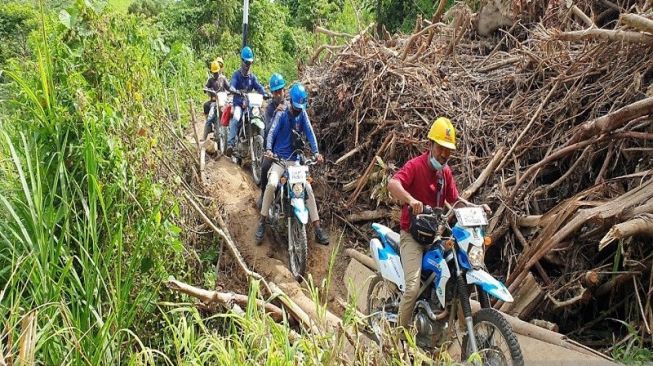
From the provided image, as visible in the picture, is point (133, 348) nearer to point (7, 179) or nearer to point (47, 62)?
point (7, 179)

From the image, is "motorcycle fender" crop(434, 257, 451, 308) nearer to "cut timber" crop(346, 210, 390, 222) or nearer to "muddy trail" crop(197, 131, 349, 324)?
"muddy trail" crop(197, 131, 349, 324)

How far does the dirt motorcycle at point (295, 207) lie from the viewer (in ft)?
23.5

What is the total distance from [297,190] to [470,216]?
10.2 ft

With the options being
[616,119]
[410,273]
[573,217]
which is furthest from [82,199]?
[616,119]

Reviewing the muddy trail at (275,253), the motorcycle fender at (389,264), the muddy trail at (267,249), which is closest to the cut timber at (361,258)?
the muddy trail at (275,253)

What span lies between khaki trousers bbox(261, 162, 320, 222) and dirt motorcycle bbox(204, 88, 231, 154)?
293cm

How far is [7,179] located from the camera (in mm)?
4734

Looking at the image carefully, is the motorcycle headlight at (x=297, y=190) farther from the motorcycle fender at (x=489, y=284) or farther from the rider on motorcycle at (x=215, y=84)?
the rider on motorcycle at (x=215, y=84)

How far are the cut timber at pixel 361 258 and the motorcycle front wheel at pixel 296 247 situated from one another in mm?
631

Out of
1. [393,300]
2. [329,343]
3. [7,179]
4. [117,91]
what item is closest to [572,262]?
[393,300]

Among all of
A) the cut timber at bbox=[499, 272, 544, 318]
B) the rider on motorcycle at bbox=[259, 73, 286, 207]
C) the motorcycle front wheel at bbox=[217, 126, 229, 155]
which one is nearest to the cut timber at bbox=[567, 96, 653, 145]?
the cut timber at bbox=[499, 272, 544, 318]

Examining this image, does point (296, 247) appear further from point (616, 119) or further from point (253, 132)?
point (616, 119)

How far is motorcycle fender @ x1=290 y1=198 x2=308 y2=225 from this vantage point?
277 inches

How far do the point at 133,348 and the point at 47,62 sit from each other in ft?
7.81
